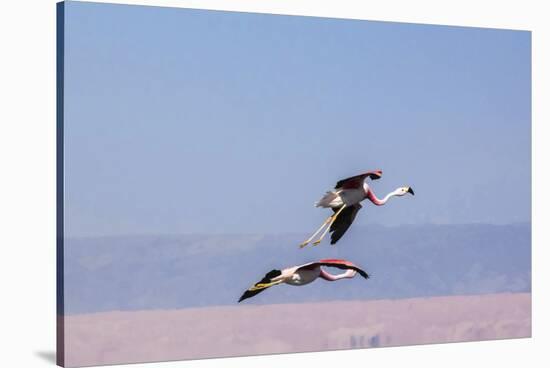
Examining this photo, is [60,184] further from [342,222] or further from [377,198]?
[377,198]

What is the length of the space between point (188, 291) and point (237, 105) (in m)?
1.45

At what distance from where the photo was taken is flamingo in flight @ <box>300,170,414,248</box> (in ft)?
34.0

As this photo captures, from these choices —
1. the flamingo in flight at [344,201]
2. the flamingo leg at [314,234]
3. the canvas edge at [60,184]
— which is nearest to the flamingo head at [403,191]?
the flamingo in flight at [344,201]

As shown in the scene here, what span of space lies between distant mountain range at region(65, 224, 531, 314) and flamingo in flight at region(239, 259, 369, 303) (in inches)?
1.8

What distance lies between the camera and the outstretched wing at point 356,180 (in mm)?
10398

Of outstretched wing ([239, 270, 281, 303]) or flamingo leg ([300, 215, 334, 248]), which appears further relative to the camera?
flamingo leg ([300, 215, 334, 248])

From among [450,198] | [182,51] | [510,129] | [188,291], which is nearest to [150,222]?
[188,291]

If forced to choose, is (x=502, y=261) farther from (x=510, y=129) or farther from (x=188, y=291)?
(x=188, y=291)

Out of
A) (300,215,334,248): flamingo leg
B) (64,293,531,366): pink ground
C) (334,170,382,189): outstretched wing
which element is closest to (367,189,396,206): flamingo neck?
(334,170,382,189): outstretched wing

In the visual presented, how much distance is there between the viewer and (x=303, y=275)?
1027 cm

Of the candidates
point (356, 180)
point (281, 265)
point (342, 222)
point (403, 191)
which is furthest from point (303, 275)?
point (403, 191)

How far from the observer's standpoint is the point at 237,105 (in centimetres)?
1007

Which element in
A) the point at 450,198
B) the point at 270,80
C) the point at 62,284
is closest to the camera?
the point at 62,284

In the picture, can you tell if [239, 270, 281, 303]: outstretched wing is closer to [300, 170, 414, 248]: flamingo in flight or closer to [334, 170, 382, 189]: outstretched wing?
[300, 170, 414, 248]: flamingo in flight
